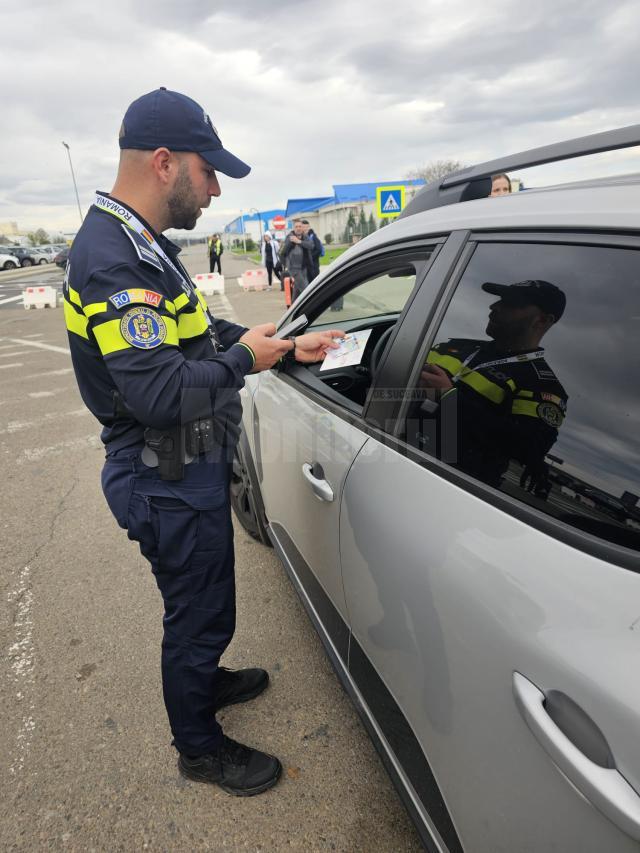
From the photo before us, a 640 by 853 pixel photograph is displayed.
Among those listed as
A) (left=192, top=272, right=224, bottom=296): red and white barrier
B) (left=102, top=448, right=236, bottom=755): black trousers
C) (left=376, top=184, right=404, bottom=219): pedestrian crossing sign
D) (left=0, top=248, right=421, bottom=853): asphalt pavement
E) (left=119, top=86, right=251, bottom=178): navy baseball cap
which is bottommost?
(left=0, top=248, right=421, bottom=853): asphalt pavement

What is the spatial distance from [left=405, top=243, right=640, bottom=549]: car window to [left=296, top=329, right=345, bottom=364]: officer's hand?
0.65 m

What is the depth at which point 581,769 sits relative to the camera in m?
0.76

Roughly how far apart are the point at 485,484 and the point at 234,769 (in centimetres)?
138

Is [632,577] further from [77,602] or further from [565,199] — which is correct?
[77,602]

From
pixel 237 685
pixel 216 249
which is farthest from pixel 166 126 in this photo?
pixel 216 249

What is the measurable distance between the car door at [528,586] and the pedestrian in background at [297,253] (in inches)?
378

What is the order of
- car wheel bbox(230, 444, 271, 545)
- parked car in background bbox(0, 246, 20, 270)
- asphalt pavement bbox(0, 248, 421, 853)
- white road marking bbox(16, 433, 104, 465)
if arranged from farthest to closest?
parked car in background bbox(0, 246, 20, 270)
white road marking bbox(16, 433, 104, 465)
car wheel bbox(230, 444, 271, 545)
asphalt pavement bbox(0, 248, 421, 853)

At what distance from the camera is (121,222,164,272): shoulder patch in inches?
51.7

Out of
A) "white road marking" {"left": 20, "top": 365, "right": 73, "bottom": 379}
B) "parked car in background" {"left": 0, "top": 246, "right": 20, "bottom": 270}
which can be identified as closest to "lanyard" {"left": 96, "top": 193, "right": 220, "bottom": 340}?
"white road marking" {"left": 20, "top": 365, "right": 73, "bottom": 379}

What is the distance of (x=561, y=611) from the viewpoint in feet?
2.81

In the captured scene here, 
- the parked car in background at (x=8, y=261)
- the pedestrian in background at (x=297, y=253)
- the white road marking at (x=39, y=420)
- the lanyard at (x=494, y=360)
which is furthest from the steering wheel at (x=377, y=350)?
the parked car in background at (x=8, y=261)

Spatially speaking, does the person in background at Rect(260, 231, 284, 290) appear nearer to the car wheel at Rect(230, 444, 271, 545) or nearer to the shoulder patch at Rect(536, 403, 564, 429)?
the car wheel at Rect(230, 444, 271, 545)

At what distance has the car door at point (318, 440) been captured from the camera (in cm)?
161

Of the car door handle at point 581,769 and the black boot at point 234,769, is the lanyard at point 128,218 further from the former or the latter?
the black boot at point 234,769
